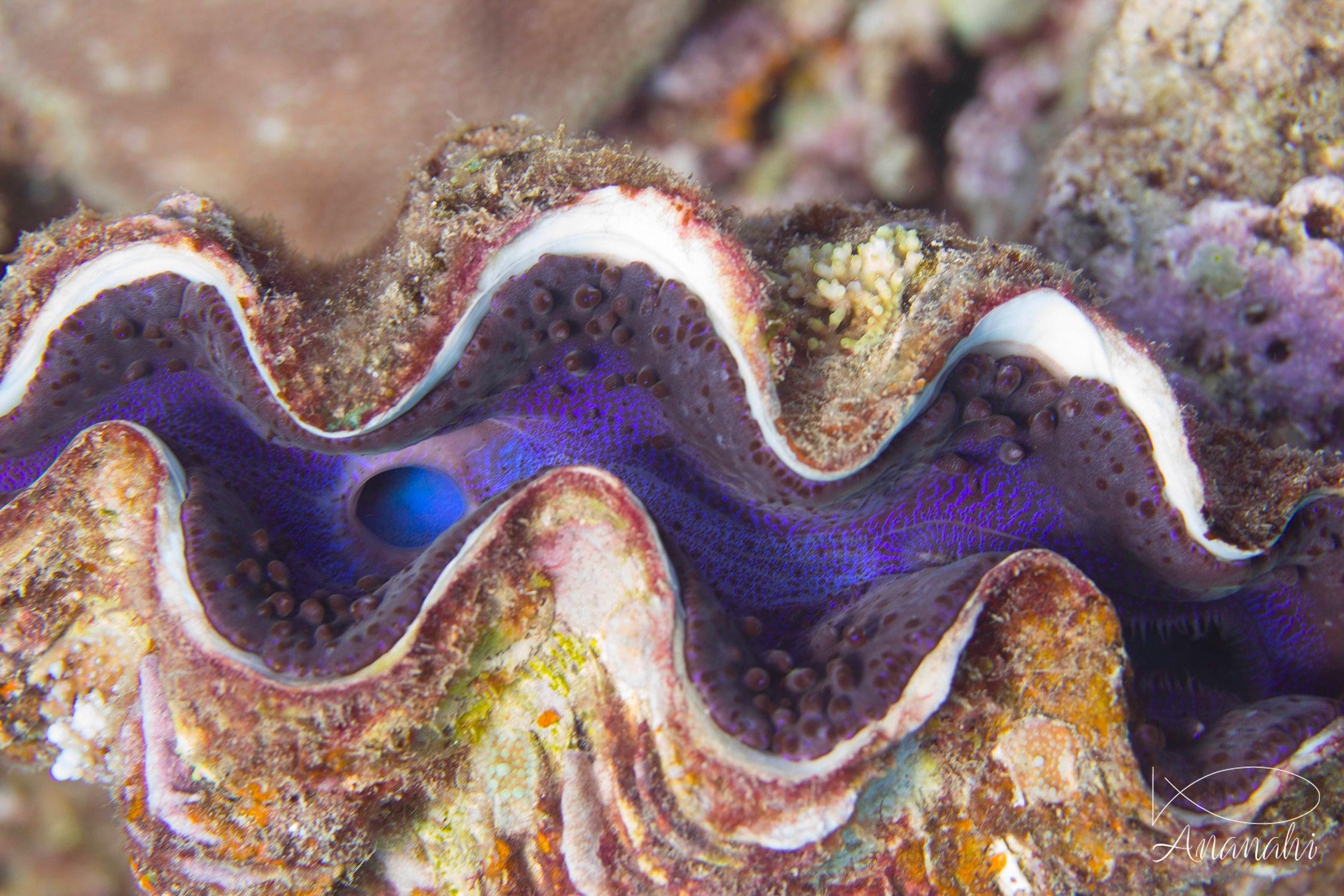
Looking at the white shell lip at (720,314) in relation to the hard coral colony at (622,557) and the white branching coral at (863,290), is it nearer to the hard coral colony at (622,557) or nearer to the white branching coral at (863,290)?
the hard coral colony at (622,557)

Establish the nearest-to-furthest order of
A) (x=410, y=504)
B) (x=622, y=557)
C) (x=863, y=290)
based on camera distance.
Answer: (x=622, y=557)
(x=863, y=290)
(x=410, y=504)

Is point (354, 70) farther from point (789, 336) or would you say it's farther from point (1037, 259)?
point (1037, 259)

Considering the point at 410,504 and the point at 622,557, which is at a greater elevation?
the point at 410,504

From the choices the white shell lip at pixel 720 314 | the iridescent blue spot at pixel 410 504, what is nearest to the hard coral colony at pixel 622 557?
the white shell lip at pixel 720 314

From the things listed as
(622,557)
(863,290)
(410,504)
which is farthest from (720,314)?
(410,504)

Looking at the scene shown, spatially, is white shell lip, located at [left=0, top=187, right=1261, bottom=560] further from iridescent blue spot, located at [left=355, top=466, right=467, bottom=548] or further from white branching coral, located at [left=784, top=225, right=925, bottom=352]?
iridescent blue spot, located at [left=355, top=466, right=467, bottom=548]

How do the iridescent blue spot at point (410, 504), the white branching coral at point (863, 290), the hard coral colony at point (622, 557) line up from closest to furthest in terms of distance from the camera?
the hard coral colony at point (622, 557) → the white branching coral at point (863, 290) → the iridescent blue spot at point (410, 504)

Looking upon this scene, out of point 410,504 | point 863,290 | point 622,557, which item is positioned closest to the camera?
point 622,557

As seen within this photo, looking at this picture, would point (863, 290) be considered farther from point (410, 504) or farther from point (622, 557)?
point (410, 504)
